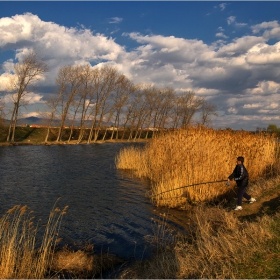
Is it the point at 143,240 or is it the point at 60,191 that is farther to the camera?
the point at 60,191

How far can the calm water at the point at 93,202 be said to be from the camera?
7793 millimetres

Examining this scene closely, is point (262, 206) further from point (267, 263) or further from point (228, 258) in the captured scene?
point (267, 263)

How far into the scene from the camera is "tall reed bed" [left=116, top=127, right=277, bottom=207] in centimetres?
1076

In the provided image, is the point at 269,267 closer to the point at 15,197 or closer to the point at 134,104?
the point at 15,197

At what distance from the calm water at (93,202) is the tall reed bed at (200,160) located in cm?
86

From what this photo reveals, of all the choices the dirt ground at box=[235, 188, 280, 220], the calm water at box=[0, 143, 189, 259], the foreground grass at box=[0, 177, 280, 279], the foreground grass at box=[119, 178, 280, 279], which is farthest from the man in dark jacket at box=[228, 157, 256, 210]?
the foreground grass at box=[119, 178, 280, 279]

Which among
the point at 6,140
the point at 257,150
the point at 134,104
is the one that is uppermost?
the point at 134,104

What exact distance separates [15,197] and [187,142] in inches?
282

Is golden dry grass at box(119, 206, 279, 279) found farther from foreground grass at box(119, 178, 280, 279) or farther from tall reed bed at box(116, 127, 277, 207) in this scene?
tall reed bed at box(116, 127, 277, 207)

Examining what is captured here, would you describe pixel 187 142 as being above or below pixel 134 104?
below

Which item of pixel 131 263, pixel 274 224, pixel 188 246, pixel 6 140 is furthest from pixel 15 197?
pixel 6 140

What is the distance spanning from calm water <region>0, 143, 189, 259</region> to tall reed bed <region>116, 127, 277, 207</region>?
33.7 inches

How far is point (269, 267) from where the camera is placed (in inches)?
171

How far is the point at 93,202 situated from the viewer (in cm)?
1162
